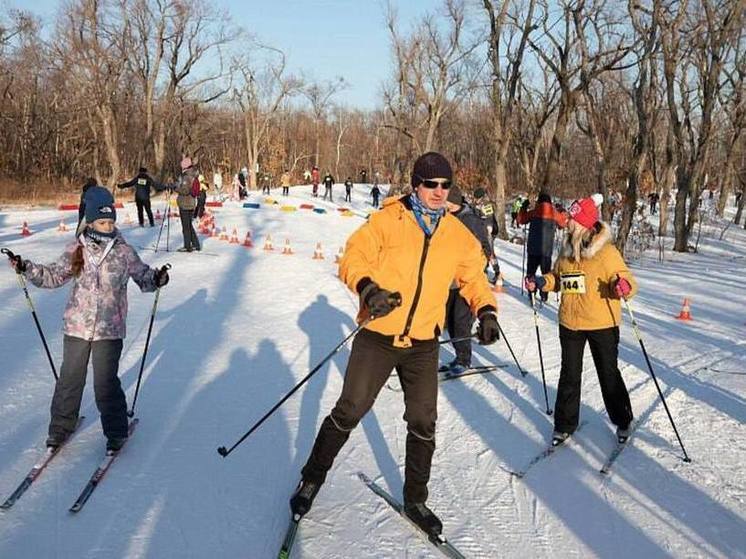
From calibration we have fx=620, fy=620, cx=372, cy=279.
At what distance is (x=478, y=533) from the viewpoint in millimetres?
3562

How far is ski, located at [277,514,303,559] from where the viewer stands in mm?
3152

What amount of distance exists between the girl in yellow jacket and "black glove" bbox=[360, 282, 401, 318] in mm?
2144

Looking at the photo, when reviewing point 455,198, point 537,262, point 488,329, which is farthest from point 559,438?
point 537,262

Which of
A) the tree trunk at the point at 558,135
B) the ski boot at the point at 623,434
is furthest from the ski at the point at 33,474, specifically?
the tree trunk at the point at 558,135

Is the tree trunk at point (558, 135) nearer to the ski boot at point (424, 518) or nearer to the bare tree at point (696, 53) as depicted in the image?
the bare tree at point (696, 53)

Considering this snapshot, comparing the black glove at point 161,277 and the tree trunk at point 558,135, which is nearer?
the black glove at point 161,277

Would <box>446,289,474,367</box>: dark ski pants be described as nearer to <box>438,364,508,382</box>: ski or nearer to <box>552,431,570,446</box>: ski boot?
<box>438,364,508,382</box>: ski

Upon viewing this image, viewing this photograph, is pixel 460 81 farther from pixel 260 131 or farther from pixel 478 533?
pixel 478 533

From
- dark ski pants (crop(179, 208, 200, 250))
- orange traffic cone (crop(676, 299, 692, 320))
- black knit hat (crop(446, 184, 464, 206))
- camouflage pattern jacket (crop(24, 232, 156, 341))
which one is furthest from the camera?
dark ski pants (crop(179, 208, 200, 250))

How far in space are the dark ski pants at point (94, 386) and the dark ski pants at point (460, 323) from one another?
11.6 feet

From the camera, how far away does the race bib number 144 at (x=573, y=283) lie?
4594 mm

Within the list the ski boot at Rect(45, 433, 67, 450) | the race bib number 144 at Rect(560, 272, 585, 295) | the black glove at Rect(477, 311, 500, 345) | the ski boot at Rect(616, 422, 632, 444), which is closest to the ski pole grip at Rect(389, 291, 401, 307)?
the black glove at Rect(477, 311, 500, 345)

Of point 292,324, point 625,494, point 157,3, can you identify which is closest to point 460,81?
point 157,3

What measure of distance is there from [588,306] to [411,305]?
1.96 meters
